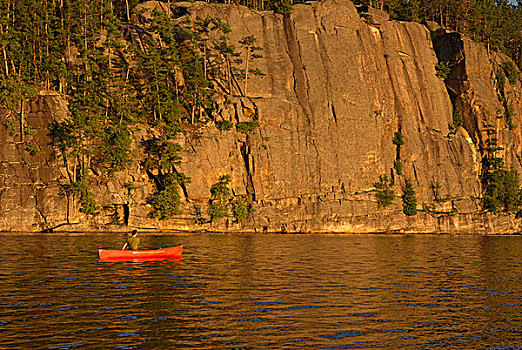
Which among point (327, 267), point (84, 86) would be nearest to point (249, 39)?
point (84, 86)

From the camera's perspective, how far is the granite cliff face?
62938 mm

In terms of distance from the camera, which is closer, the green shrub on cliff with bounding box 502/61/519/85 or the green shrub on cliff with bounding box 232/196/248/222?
the green shrub on cliff with bounding box 232/196/248/222

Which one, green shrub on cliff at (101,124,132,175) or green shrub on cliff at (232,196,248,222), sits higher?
green shrub on cliff at (101,124,132,175)

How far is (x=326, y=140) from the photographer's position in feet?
245

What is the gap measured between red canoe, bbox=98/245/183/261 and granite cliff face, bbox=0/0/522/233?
29.3m

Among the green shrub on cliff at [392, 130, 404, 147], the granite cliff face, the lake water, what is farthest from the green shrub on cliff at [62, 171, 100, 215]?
the green shrub on cliff at [392, 130, 404, 147]

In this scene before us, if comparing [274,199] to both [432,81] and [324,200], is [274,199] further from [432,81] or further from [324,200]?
[432,81]

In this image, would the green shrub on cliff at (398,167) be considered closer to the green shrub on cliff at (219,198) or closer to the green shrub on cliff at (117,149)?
the green shrub on cliff at (219,198)

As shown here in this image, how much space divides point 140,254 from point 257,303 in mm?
15498

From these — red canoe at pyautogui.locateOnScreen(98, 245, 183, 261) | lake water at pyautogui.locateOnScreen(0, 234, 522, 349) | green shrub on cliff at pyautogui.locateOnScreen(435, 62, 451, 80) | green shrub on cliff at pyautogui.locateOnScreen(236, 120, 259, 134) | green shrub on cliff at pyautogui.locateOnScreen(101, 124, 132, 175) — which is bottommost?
lake water at pyautogui.locateOnScreen(0, 234, 522, 349)

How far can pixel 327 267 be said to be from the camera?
3173cm

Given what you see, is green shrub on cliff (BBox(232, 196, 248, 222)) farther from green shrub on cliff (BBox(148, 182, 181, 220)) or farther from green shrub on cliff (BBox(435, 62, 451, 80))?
green shrub on cliff (BBox(435, 62, 451, 80))

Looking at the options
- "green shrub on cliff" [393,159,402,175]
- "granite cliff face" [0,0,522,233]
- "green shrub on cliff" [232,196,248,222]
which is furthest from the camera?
"green shrub on cliff" [393,159,402,175]

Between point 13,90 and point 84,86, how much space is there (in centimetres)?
864
